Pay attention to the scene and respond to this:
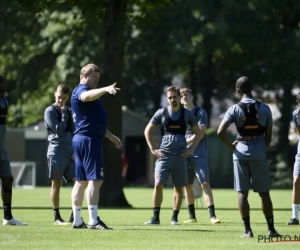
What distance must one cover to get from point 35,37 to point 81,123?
106ft

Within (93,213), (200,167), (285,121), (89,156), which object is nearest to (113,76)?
(200,167)

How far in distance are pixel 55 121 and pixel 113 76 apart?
9.07m

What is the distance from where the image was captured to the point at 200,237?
45.4 ft

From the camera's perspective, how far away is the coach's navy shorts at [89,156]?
582 inches

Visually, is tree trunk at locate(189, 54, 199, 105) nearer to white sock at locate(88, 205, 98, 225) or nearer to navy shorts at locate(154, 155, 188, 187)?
navy shorts at locate(154, 155, 188, 187)

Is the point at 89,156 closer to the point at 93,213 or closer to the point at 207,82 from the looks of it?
the point at 93,213

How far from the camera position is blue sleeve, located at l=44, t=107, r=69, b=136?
54.6 feet

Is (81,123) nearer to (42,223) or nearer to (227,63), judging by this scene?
(42,223)

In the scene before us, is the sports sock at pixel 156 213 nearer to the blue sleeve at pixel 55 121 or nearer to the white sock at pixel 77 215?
the blue sleeve at pixel 55 121

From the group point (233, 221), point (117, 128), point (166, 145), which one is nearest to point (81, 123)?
point (166, 145)

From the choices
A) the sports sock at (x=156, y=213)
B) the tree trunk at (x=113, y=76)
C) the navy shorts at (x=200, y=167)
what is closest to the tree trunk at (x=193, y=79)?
the tree trunk at (x=113, y=76)

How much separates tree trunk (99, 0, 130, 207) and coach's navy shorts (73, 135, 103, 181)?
1071cm

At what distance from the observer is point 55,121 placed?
16.7 metres

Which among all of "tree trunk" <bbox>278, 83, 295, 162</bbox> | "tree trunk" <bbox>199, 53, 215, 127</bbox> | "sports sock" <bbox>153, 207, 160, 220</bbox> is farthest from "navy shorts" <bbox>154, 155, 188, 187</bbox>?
"tree trunk" <bbox>199, 53, 215, 127</bbox>
